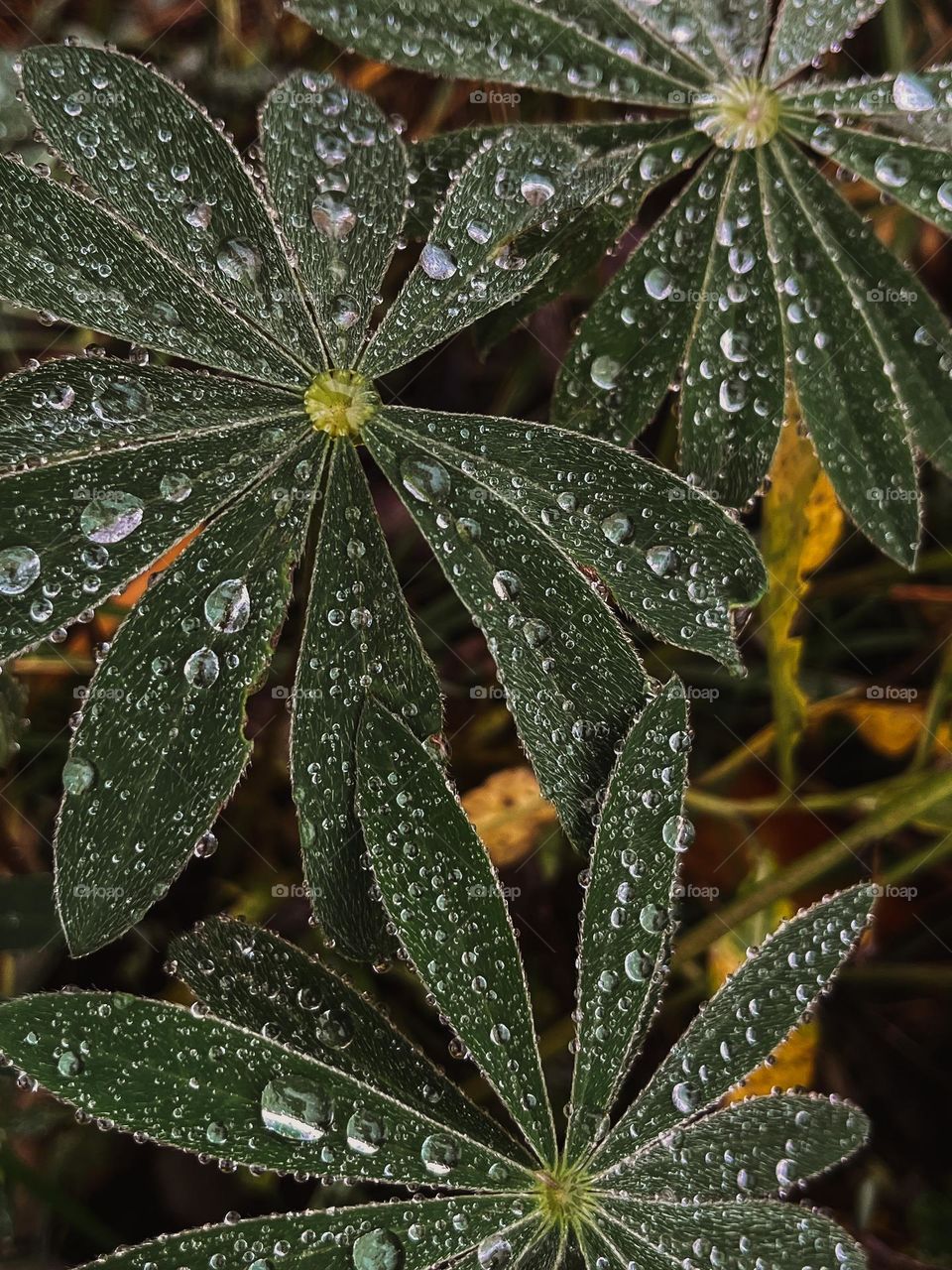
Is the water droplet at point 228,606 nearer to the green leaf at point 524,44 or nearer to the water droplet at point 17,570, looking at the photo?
the water droplet at point 17,570

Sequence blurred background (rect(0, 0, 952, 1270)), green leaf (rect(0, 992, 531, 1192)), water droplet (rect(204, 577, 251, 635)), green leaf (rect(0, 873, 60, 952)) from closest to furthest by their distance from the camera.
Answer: green leaf (rect(0, 992, 531, 1192)) → water droplet (rect(204, 577, 251, 635)) → green leaf (rect(0, 873, 60, 952)) → blurred background (rect(0, 0, 952, 1270))

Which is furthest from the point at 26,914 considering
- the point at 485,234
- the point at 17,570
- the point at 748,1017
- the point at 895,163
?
the point at 895,163

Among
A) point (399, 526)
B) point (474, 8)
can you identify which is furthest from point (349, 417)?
point (399, 526)

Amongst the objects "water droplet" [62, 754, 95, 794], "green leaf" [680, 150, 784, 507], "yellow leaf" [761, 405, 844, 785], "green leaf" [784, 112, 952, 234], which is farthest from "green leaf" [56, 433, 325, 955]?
"green leaf" [784, 112, 952, 234]

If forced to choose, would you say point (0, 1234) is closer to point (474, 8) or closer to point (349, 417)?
point (349, 417)

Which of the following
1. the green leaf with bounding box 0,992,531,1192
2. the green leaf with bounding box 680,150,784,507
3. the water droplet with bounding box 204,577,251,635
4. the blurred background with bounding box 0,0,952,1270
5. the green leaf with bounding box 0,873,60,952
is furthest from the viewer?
the blurred background with bounding box 0,0,952,1270

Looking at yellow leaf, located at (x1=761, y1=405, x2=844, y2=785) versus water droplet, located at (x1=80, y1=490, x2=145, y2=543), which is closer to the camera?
water droplet, located at (x1=80, y1=490, x2=145, y2=543)

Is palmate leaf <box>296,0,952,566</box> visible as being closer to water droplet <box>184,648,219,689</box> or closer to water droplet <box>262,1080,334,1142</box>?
water droplet <box>184,648,219,689</box>

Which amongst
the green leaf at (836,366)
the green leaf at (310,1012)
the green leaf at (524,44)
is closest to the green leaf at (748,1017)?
the green leaf at (310,1012)
